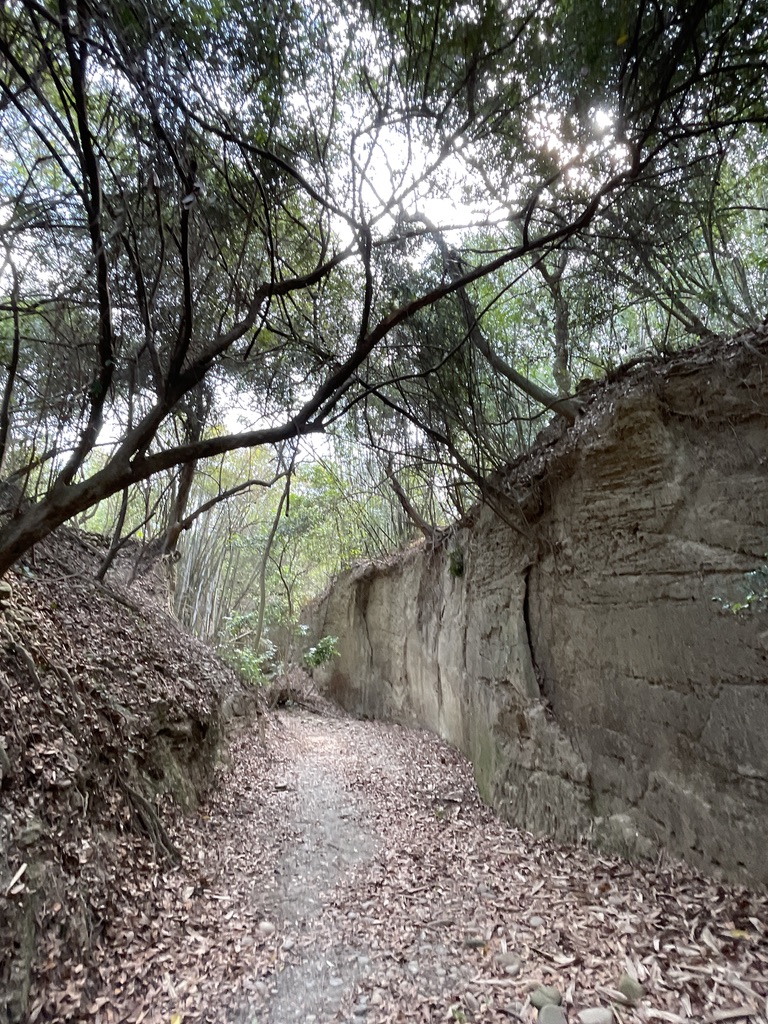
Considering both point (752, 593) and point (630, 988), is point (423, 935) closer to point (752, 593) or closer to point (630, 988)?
point (630, 988)

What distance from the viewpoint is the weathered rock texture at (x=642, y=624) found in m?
2.88

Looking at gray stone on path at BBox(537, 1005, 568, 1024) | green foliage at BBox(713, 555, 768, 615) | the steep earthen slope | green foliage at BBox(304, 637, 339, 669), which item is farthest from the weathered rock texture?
green foliage at BBox(304, 637, 339, 669)

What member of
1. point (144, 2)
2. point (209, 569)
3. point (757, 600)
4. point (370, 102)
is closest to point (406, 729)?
point (209, 569)

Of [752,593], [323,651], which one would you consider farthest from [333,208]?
[323,651]

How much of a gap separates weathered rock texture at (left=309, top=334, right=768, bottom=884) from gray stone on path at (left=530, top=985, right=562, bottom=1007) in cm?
122

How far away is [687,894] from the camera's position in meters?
2.80

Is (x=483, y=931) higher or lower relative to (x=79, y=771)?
lower

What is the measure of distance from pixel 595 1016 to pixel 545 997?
23 cm

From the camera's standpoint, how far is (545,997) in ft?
7.50

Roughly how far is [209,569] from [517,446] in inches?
250

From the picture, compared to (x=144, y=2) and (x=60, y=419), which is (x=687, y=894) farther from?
(x=144, y=2)

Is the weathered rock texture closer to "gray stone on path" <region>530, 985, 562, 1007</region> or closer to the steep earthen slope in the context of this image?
"gray stone on path" <region>530, 985, 562, 1007</region>

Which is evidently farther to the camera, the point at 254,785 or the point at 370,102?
the point at 254,785

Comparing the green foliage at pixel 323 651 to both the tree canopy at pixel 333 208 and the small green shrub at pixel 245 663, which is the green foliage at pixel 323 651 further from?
the tree canopy at pixel 333 208
